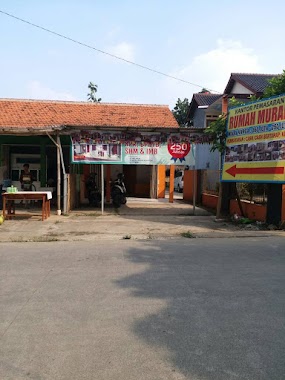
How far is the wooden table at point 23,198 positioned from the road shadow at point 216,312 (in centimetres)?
511

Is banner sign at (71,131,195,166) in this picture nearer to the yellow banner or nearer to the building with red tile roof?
the yellow banner

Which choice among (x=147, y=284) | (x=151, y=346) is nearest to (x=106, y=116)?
(x=147, y=284)

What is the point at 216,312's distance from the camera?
404cm

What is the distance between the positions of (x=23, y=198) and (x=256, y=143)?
6.97 meters

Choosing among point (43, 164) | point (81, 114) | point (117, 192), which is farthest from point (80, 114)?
point (117, 192)

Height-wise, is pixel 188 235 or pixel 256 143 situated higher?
pixel 256 143

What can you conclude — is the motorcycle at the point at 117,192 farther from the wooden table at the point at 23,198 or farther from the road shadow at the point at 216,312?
the road shadow at the point at 216,312

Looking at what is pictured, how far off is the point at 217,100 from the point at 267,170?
1508 centimetres

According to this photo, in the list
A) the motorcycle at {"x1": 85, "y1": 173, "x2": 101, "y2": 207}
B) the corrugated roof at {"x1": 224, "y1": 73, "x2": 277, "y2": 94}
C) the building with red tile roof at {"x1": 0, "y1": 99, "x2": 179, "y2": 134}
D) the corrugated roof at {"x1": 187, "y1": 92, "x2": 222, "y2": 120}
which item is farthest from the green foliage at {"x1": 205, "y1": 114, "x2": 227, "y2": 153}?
the corrugated roof at {"x1": 187, "y1": 92, "x2": 222, "y2": 120}

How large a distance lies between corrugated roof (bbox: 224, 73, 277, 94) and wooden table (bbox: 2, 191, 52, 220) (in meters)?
13.9

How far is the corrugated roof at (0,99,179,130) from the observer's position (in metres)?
16.2

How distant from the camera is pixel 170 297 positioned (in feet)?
14.8

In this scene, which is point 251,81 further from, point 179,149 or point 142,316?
point 142,316

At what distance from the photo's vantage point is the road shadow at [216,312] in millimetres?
2979
